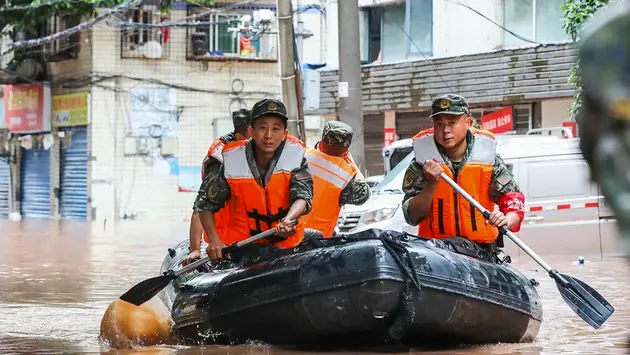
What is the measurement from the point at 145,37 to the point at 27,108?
4.40m

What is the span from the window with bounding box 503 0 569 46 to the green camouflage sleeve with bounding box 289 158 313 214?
52.0 ft

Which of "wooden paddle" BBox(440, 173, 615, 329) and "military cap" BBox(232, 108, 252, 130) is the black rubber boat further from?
"military cap" BBox(232, 108, 252, 130)

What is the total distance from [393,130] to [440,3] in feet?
10.3

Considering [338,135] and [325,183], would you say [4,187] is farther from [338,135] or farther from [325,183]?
[325,183]

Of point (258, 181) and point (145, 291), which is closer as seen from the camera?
point (258, 181)

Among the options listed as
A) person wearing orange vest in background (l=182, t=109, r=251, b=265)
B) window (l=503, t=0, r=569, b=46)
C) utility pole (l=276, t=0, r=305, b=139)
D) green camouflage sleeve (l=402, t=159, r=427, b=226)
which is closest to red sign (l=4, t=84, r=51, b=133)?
window (l=503, t=0, r=569, b=46)

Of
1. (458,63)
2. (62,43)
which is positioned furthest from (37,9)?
(458,63)

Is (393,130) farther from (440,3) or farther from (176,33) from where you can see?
(176,33)

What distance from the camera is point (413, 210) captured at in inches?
313

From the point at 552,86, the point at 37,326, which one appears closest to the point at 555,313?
the point at 37,326

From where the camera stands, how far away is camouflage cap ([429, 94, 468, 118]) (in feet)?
25.5

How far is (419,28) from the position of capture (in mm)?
25734

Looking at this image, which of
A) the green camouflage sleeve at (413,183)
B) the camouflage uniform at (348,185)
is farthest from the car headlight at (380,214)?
the green camouflage sleeve at (413,183)

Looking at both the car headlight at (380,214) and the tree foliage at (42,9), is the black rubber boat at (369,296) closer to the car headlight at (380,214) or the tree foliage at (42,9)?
the car headlight at (380,214)
